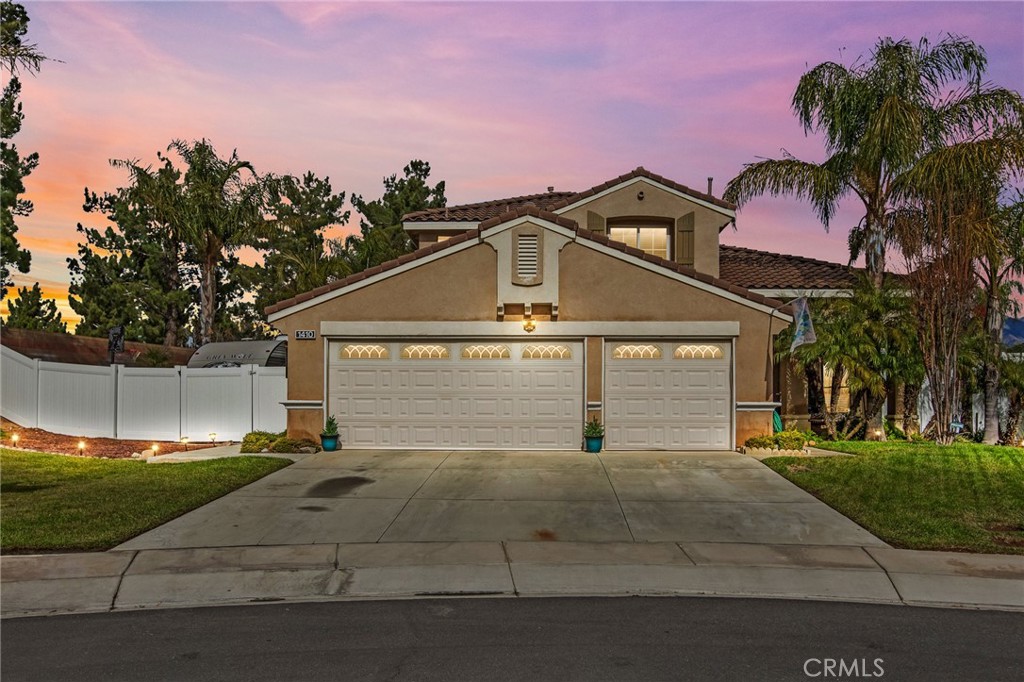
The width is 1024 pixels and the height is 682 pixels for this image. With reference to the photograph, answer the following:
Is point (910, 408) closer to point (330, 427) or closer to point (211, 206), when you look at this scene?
point (330, 427)

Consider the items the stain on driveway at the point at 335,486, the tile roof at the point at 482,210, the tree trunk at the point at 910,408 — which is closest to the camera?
the stain on driveway at the point at 335,486

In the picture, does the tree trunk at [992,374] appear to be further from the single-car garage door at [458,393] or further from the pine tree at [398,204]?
the pine tree at [398,204]

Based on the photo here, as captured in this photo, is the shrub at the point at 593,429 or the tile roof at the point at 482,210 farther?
the tile roof at the point at 482,210

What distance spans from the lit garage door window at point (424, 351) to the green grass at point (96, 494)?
11.2 feet

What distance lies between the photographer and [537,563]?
7.63m

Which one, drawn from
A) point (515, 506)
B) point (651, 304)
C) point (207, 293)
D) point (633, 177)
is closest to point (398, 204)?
point (207, 293)

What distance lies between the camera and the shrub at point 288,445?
14.6m

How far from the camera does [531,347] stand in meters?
15.2

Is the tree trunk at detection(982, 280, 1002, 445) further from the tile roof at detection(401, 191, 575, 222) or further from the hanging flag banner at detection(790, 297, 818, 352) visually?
the tile roof at detection(401, 191, 575, 222)

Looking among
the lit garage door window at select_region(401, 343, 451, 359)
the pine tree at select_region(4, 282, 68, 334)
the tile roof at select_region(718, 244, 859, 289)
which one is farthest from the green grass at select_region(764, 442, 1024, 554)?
the pine tree at select_region(4, 282, 68, 334)

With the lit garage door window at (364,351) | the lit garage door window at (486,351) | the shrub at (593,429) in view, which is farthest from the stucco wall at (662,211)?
the lit garage door window at (364,351)

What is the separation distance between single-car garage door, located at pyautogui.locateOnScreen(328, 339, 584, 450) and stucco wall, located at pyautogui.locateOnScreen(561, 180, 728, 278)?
19.6 ft

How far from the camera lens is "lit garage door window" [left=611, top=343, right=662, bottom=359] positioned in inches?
596

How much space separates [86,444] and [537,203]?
45.7 ft
